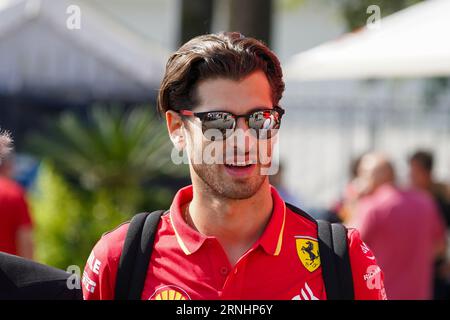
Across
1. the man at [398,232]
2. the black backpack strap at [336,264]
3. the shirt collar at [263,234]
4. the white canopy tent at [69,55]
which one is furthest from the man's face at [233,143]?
the white canopy tent at [69,55]

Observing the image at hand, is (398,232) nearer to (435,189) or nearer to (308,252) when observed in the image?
(435,189)

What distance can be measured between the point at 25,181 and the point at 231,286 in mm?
8541

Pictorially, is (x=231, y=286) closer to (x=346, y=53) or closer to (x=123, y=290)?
(x=123, y=290)

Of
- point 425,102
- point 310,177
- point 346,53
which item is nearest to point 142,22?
point 310,177

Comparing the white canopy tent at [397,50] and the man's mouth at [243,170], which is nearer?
the man's mouth at [243,170]

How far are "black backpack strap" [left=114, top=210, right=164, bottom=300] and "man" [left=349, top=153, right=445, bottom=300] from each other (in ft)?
12.2

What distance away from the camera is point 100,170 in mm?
10609

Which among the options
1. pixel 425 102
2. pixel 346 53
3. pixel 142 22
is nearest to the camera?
pixel 346 53

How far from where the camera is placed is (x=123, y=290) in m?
3.01

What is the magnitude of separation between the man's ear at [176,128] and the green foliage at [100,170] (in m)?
6.41

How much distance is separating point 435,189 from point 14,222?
139 inches

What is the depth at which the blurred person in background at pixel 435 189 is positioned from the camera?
806 centimetres

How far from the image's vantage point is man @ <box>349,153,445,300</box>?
6734 mm

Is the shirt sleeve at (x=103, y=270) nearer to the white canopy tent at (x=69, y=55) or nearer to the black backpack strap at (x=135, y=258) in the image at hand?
the black backpack strap at (x=135, y=258)
